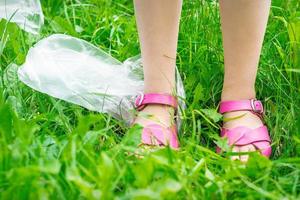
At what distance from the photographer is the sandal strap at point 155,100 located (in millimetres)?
1640

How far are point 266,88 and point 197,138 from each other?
0.33 meters

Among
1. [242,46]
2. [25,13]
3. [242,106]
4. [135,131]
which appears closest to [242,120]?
[242,106]

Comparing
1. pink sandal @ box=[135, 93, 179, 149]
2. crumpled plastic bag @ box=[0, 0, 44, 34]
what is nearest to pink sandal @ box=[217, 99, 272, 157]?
pink sandal @ box=[135, 93, 179, 149]

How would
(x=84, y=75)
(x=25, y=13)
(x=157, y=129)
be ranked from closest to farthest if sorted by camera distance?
(x=157, y=129)
(x=84, y=75)
(x=25, y=13)

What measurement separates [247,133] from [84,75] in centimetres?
49

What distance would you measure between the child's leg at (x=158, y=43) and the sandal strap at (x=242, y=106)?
0.14 meters

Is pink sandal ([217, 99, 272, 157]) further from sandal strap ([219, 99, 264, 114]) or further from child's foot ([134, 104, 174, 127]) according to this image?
child's foot ([134, 104, 174, 127])

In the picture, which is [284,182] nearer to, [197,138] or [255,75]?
[197,138]

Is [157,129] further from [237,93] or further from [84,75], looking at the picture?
[84,75]

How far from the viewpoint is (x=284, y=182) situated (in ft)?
4.31

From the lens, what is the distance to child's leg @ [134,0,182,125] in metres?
1.58

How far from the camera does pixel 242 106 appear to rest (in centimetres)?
167

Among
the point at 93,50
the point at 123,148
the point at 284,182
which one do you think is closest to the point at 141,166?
the point at 123,148

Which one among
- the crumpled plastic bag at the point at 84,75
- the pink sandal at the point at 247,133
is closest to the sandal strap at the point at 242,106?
the pink sandal at the point at 247,133
